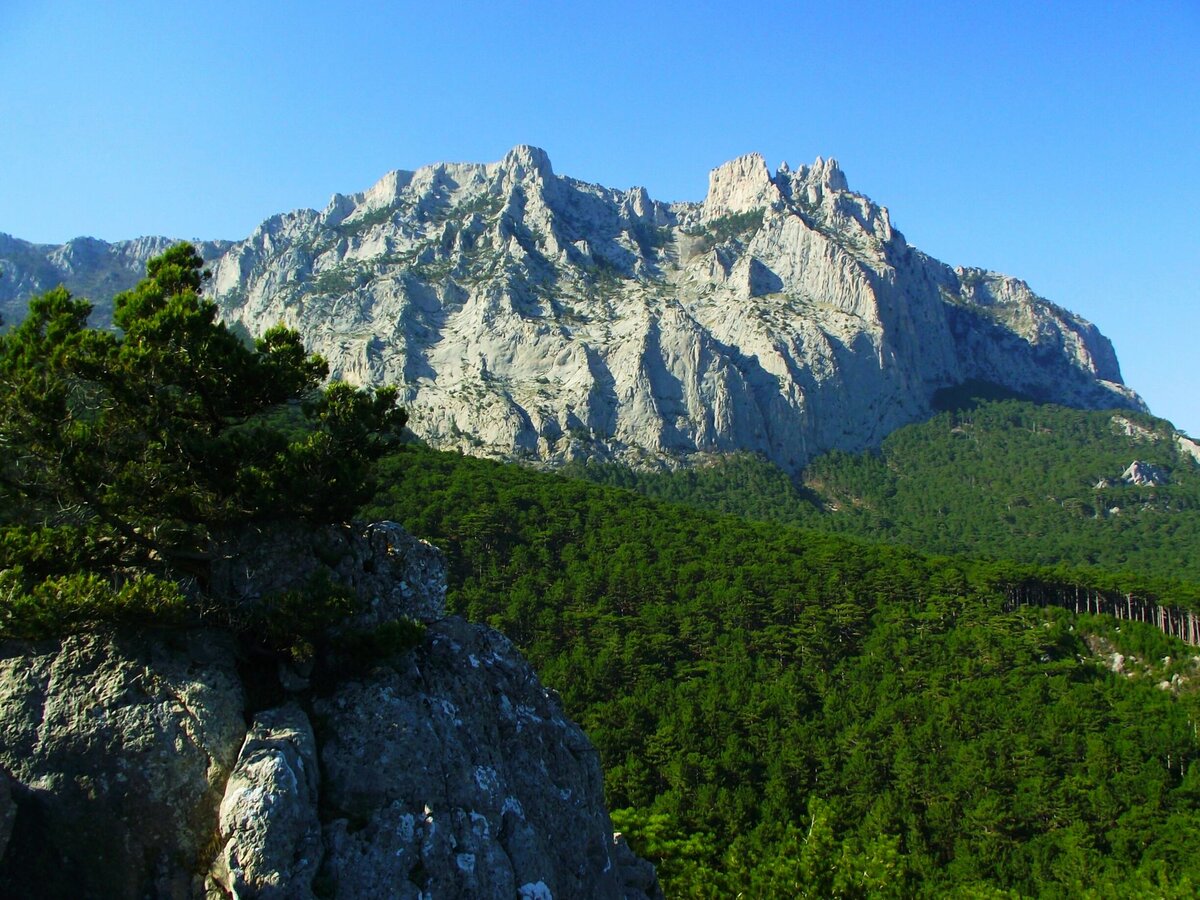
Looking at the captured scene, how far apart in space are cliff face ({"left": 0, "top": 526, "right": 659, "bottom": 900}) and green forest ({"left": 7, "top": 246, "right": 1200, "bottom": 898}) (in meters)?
0.72

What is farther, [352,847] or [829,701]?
Answer: [829,701]

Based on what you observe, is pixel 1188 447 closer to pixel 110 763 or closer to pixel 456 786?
pixel 456 786

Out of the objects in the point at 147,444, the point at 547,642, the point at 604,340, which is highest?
the point at 604,340

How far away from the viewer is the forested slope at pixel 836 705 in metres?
40.8

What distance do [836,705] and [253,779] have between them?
49245 mm

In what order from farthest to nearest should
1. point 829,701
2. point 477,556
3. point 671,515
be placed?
point 671,515 → point 477,556 → point 829,701

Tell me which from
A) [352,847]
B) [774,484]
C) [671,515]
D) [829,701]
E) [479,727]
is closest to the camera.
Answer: [352,847]

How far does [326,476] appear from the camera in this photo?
15242mm

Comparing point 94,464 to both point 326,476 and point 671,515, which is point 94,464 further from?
point 671,515

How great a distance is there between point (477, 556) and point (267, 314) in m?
131

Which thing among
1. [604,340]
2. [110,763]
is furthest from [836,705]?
[604,340]

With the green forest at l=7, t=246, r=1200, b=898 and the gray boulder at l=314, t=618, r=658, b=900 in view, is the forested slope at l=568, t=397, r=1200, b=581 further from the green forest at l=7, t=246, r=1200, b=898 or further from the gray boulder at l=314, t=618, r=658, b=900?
the gray boulder at l=314, t=618, r=658, b=900

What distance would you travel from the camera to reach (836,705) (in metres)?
55.3

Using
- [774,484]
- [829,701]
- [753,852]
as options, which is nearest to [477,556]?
[829,701]
